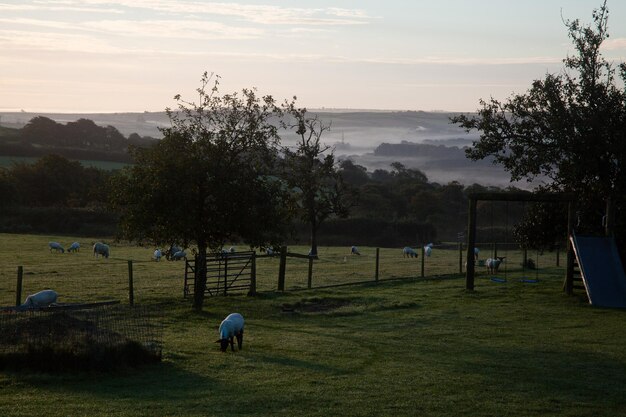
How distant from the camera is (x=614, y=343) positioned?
23156 millimetres

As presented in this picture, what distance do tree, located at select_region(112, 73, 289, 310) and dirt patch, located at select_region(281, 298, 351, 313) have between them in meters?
2.53

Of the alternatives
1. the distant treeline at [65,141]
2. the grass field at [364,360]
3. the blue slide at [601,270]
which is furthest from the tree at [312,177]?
the distant treeline at [65,141]

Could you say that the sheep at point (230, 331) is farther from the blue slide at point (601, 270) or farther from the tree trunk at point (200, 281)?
the blue slide at point (601, 270)

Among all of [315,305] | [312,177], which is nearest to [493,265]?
[315,305]

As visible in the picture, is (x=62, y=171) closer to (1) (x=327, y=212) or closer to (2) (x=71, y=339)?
(1) (x=327, y=212)

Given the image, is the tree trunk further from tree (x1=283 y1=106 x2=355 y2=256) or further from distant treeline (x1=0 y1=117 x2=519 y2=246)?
tree (x1=283 y1=106 x2=355 y2=256)

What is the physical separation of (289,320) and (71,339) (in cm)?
1057

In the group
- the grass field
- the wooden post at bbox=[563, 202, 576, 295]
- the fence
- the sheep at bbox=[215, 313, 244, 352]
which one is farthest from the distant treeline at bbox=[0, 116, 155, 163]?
the sheep at bbox=[215, 313, 244, 352]

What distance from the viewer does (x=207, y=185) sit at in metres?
29.5

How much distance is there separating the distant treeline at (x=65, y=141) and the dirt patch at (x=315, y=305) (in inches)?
3190

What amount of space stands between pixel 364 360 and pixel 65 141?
126 m

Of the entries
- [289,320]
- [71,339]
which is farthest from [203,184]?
[71,339]

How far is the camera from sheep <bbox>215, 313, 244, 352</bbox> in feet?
68.2

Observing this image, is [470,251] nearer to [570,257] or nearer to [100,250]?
[570,257]
